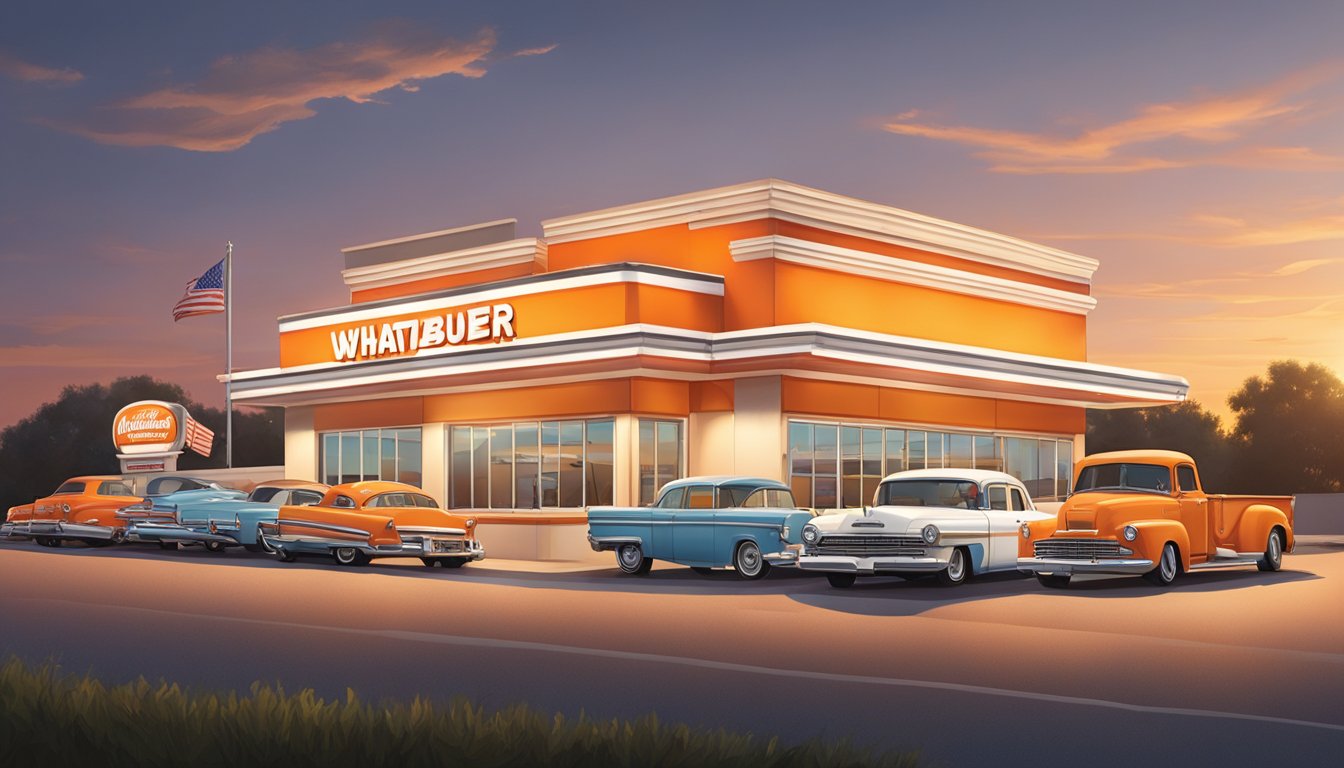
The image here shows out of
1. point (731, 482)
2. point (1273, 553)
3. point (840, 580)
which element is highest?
point (731, 482)

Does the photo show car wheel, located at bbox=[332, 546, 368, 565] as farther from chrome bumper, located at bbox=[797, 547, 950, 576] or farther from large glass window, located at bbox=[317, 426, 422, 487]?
chrome bumper, located at bbox=[797, 547, 950, 576]

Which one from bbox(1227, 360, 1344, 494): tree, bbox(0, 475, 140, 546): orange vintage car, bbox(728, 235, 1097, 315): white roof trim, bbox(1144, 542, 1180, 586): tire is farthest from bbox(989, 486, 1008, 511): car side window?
bbox(1227, 360, 1344, 494): tree

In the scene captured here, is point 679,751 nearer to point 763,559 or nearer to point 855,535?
point 855,535

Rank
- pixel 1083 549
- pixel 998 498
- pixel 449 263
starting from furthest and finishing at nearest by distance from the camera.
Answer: pixel 449 263
pixel 998 498
pixel 1083 549

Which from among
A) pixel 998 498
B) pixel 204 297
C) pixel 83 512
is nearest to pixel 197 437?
pixel 204 297

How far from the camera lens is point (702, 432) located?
33.9 metres

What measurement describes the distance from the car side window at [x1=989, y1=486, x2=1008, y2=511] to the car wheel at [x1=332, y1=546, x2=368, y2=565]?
12.2m

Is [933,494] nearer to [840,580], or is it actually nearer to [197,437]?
[840,580]

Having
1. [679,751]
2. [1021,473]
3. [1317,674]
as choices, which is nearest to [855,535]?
[1317,674]

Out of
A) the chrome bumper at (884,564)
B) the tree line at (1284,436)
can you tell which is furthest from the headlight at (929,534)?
the tree line at (1284,436)

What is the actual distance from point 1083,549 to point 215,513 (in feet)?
63.9

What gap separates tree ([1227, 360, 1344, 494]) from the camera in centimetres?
8619

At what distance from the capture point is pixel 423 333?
36.3 meters

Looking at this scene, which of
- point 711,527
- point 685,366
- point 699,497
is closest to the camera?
point 711,527
